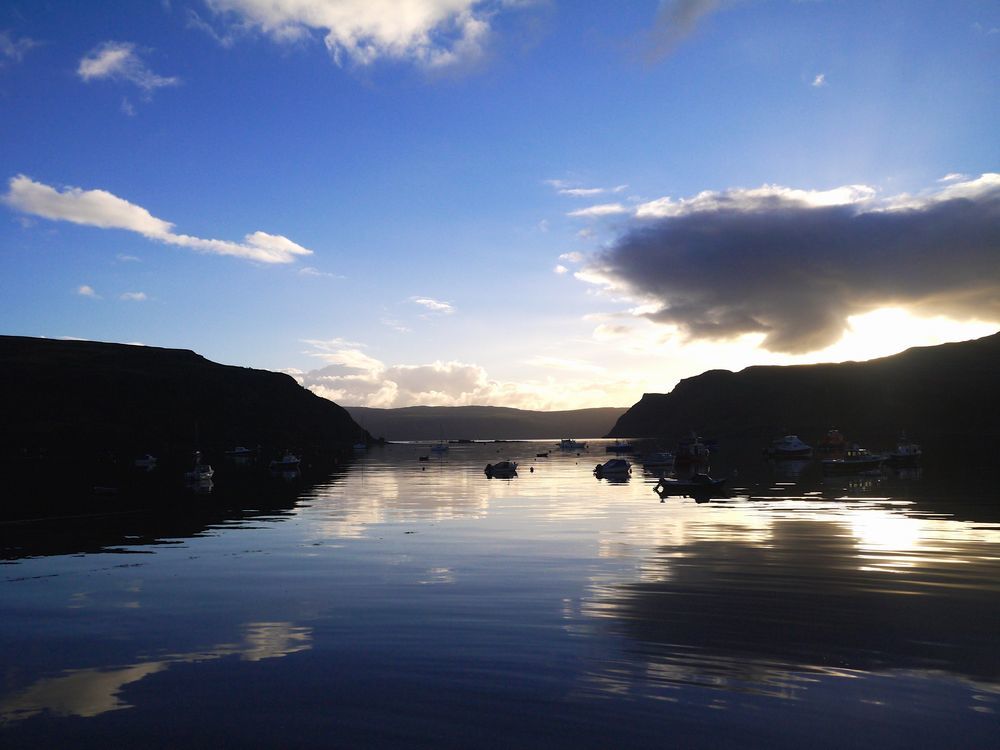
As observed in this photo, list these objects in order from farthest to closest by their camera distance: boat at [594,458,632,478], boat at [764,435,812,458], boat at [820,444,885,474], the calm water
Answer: boat at [764,435,812,458] → boat at [594,458,632,478] → boat at [820,444,885,474] → the calm water

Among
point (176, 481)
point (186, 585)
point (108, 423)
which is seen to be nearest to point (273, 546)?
point (186, 585)

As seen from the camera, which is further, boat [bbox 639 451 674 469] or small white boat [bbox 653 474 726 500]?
boat [bbox 639 451 674 469]

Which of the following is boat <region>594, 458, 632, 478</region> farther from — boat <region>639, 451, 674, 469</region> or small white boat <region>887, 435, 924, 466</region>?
small white boat <region>887, 435, 924, 466</region>

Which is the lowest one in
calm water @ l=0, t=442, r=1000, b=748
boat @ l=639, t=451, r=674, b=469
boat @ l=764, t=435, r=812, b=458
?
calm water @ l=0, t=442, r=1000, b=748

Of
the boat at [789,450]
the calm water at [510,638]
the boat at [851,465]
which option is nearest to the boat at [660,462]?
the boat at [789,450]

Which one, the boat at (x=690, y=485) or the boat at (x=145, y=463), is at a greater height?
the boat at (x=145, y=463)

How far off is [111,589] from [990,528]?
36.0 m

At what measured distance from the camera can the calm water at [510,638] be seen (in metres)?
10.4

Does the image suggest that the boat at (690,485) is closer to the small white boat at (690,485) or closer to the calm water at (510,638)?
the small white boat at (690,485)

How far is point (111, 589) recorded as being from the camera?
21.9m

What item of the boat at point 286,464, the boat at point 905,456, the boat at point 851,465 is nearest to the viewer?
the boat at point 851,465

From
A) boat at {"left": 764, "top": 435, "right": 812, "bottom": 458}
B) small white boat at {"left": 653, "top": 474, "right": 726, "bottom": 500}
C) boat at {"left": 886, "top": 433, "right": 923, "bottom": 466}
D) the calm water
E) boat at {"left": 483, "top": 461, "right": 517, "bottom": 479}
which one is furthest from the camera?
boat at {"left": 764, "top": 435, "right": 812, "bottom": 458}

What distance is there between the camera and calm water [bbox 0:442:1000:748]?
34.2 ft

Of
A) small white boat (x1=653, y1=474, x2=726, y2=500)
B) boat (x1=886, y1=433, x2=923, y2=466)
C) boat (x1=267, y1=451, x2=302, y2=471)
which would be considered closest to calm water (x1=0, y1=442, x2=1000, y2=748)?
small white boat (x1=653, y1=474, x2=726, y2=500)
